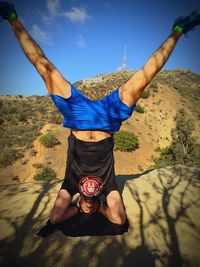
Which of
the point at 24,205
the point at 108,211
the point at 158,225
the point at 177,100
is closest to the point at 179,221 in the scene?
the point at 158,225

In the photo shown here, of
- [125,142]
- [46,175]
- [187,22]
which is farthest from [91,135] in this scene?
[125,142]

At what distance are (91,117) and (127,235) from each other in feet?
5.65

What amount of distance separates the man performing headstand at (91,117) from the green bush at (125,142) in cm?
1170

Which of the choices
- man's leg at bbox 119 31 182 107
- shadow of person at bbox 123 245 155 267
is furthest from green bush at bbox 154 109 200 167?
man's leg at bbox 119 31 182 107

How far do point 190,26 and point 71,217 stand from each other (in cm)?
288

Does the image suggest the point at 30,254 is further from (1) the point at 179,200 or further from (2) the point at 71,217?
(1) the point at 179,200

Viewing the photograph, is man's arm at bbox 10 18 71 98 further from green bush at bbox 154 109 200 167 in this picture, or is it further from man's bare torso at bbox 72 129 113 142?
green bush at bbox 154 109 200 167

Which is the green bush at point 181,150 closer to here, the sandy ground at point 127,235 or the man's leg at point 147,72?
the sandy ground at point 127,235

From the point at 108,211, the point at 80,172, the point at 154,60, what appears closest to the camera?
the point at 154,60

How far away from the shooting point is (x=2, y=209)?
3.47 m

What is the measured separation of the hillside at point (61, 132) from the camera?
11.7 m

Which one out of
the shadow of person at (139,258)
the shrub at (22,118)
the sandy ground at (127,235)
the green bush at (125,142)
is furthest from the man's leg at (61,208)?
the shrub at (22,118)

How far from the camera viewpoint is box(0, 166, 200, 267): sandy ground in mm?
2305

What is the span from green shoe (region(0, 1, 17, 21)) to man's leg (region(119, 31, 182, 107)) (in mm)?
1371
